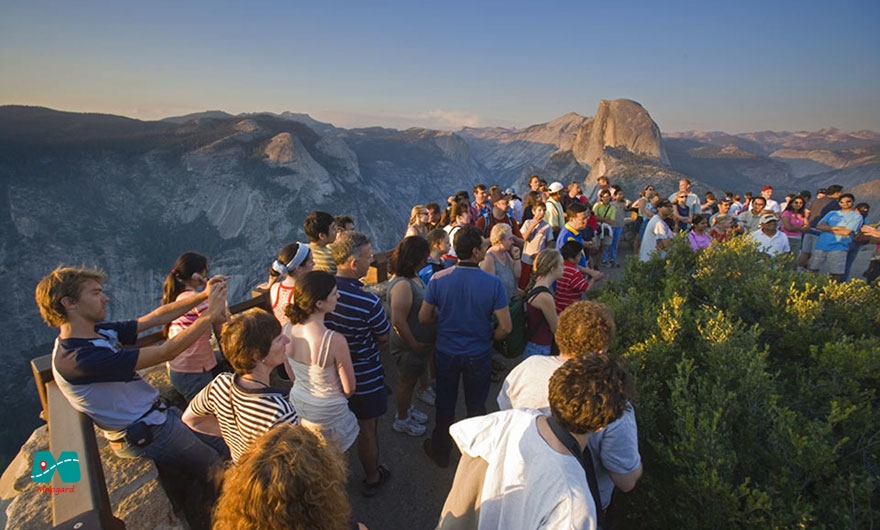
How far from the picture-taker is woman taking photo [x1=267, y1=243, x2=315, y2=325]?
3.29 m

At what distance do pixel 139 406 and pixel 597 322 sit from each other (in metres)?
2.73

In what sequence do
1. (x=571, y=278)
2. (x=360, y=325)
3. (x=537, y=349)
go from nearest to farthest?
1. (x=360, y=325)
2. (x=537, y=349)
3. (x=571, y=278)

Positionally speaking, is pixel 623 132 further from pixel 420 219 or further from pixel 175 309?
pixel 175 309

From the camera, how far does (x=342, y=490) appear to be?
1.25 metres

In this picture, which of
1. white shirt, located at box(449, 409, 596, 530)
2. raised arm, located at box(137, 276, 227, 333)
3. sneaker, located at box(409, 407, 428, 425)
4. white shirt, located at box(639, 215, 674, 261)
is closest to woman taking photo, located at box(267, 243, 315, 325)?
raised arm, located at box(137, 276, 227, 333)

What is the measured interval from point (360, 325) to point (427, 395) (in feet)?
6.24

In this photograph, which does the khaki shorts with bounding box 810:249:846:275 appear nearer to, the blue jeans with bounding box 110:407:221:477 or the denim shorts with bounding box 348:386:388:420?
the denim shorts with bounding box 348:386:388:420

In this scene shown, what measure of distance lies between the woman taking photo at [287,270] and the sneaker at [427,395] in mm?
1931

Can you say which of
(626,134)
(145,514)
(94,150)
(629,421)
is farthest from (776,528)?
(94,150)

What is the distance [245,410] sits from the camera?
6.82ft

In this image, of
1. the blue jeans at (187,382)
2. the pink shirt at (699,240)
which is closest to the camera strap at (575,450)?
the blue jeans at (187,382)

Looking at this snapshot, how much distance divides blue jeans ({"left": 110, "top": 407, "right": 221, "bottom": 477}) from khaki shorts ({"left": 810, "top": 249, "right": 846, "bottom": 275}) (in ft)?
31.0

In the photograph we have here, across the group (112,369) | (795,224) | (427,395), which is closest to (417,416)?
(427,395)

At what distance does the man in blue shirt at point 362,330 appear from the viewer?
2.97m
